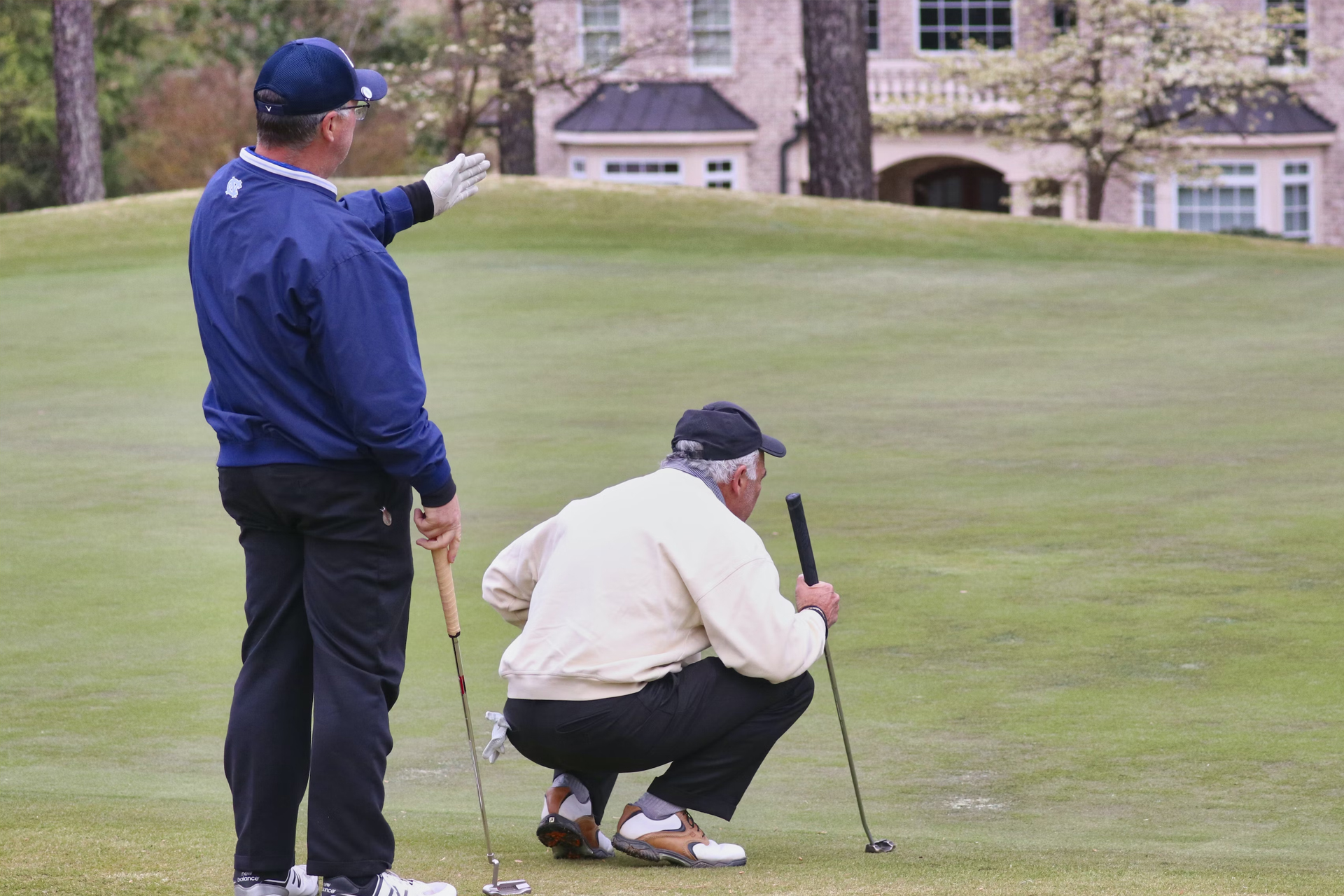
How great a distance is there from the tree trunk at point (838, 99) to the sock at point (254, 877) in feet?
73.4

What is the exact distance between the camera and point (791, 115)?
39062 mm

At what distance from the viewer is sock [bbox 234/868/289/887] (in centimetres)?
404

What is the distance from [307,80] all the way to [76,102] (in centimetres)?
2776

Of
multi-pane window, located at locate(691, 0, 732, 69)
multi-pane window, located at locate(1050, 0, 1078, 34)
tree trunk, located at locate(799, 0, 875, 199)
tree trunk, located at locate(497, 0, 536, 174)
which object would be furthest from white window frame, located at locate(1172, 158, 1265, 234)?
tree trunk, located at locate(799, 0, 875, 199)

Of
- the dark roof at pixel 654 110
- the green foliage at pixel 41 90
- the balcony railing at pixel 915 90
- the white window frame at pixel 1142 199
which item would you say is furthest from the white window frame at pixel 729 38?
the green foliage at pixel 41 90

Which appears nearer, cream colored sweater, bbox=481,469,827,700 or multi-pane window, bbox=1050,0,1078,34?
cream colored sweater, bbox=481,469,827,700

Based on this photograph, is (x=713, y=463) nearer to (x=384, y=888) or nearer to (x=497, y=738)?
(x=497, y=738)

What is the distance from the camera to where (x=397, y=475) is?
3902 mm

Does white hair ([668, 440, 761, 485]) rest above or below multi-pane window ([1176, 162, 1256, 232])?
above

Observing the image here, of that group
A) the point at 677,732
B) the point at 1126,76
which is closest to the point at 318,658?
the point at 677,732

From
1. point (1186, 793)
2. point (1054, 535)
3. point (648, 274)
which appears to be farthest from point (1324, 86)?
point (1186, 793)

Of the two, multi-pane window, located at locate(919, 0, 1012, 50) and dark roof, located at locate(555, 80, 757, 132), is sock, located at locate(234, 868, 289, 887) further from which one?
multi-pane window, located at locate(919, 0, 1012, 50)

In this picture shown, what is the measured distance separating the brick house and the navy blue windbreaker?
113 ft

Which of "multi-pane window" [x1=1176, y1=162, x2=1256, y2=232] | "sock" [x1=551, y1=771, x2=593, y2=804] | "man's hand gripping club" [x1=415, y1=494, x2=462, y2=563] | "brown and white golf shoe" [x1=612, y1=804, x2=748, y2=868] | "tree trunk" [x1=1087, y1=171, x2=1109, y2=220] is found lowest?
"multi-pane window" [x1=1176, y1=162, x2=1256, y2=232]
